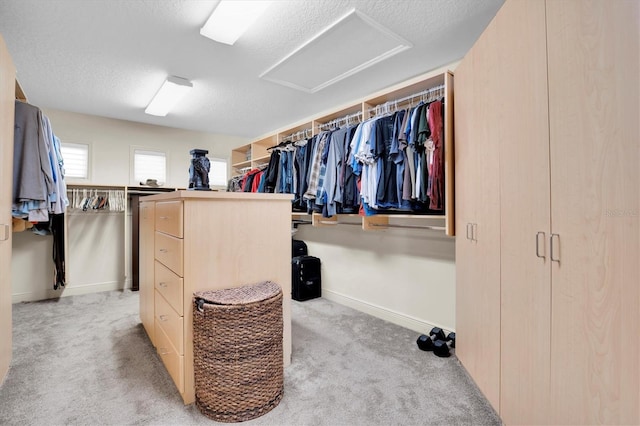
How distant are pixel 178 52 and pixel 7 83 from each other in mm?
1093

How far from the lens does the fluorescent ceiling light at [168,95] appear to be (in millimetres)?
2918

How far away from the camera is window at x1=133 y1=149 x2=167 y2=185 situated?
437 cm

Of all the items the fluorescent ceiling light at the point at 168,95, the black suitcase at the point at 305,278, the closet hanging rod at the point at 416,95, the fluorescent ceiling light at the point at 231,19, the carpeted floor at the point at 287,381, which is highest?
the fluorescent ceiling light at the point at 168,95

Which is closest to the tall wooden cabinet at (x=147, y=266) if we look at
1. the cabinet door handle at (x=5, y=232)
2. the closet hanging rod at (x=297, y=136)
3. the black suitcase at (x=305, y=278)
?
the cabinet door handle at (x=5, y=232)

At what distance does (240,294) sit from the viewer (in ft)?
5.47

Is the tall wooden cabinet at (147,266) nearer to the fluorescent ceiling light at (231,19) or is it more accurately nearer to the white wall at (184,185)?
the fluorescent ceiling light at (231,19)

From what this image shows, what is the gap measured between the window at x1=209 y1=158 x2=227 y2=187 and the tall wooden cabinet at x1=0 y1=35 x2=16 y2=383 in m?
3.17

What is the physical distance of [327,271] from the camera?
3744mm

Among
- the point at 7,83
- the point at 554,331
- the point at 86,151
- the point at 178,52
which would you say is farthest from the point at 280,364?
the point at 86,151

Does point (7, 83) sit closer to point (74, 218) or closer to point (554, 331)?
point (74, 218)

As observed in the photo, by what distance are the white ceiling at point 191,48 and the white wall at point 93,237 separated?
419mm

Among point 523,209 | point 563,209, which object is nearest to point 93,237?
point 523,209

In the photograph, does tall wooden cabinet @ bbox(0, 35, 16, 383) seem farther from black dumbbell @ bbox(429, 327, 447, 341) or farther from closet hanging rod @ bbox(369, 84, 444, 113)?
black dumbbell @ bbox(429, 327, 447, 341)

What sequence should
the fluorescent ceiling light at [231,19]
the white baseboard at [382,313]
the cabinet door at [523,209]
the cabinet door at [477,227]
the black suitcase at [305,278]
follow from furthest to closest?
the black suitcase at [305,278] < the white baseboard at [382,313] < the fluorescent ceiling light at [231,19] < the cabinet door at [477,227] < the cabinet door at [523,209]
